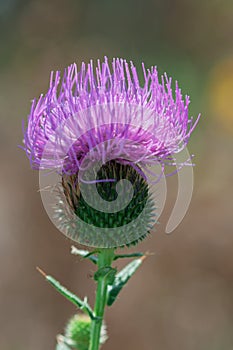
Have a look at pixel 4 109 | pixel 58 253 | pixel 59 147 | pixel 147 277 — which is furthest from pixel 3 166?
pixel 59 147

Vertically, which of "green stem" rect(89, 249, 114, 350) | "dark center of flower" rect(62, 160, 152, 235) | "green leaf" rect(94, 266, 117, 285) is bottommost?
"green stem" rect(89, 249, 114, 350)

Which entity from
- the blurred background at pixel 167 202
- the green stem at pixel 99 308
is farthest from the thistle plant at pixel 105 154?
the blurred background at pixel 167 202

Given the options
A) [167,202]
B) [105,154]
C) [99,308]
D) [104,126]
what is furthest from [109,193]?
[167,202]

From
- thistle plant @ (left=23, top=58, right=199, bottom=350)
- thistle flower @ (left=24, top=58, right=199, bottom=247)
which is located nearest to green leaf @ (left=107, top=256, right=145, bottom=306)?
thistle plant @ (left=23, top=58, right=199, bottom=350)

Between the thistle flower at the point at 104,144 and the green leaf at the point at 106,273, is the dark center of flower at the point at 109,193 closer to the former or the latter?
the thistle flower at the point at 104,144

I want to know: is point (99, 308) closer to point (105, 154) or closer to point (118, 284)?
point (118, 284)

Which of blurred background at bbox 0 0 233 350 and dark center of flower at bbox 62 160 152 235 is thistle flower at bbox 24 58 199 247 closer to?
dark center of flower at bbox 62 160 152 235
